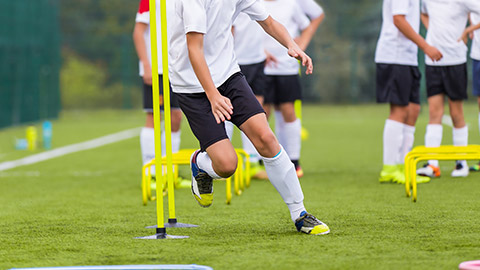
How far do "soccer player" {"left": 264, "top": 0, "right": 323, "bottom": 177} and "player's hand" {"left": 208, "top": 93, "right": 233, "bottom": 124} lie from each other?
375 centimetres

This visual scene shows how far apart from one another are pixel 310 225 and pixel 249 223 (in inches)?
25.1

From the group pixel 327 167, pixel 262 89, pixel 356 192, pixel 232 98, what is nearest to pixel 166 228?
pixel 232 98

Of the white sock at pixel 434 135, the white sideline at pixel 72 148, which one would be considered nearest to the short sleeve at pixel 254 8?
the white sock at pixel 434 135

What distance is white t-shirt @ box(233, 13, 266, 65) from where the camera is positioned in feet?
26.2

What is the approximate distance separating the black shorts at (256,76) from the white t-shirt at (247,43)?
0.14ft

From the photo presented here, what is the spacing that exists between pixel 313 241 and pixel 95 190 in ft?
11.3

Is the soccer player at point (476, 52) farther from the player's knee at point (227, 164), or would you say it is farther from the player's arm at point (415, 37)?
the player's knee at point (227, 164)

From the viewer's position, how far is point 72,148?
1299 centimetres

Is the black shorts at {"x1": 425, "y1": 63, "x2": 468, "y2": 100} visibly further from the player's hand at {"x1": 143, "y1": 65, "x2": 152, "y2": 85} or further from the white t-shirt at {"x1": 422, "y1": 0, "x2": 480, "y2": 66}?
the player's hand at {"x1": 143, "y1": 65, "x2": 152, "y2": 85}

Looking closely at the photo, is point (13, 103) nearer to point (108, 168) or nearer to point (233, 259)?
point (108, 168)

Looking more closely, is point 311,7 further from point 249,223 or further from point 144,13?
point 249,223

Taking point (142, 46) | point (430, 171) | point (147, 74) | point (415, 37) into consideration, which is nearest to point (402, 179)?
point (430, 171)

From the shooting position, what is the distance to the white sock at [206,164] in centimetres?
527

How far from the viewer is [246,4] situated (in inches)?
201
